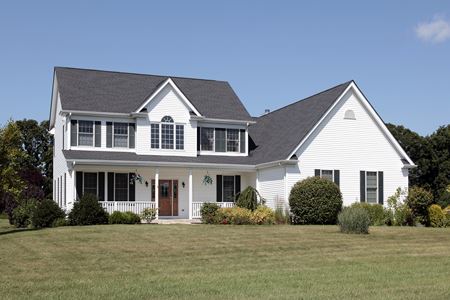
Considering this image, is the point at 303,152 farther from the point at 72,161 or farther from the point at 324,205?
the point at 72,161

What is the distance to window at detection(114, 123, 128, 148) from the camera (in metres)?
34.1

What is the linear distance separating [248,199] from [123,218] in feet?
22.4

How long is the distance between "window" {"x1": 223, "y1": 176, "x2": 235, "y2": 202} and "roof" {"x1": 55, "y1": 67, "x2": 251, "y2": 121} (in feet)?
11.4

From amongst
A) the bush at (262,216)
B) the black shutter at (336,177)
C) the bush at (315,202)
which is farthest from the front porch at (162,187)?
the black shutter at (336,177)

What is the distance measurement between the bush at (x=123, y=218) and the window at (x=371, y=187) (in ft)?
41.5

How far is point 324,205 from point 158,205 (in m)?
9.11

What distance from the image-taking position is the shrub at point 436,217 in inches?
1314

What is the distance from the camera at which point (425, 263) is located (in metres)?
18.8

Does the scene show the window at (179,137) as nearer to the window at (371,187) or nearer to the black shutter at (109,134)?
the black shutter at (109,134)

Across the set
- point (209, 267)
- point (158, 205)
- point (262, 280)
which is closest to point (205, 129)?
point (158, 205)

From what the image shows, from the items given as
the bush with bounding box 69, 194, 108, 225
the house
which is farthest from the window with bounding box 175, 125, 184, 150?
the bush with bounding box 69, 194, 108, 225

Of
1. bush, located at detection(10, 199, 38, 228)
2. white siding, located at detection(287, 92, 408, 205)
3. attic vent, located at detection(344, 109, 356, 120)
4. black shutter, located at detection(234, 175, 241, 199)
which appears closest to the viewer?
bush, located at detection(10, 199, 38, 228)

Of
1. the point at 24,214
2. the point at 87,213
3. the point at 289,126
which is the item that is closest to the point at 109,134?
the point at 24,214

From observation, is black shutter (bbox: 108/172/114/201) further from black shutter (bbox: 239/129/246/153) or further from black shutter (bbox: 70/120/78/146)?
black shutter (bbox: 239/129/246/153)
